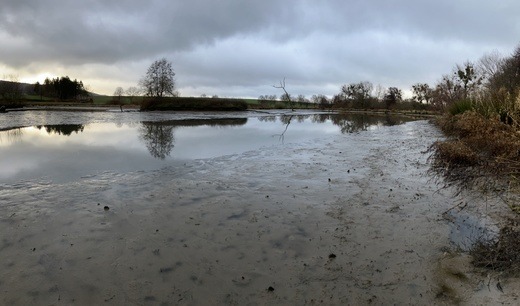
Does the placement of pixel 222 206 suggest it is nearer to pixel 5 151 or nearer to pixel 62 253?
pixel 62 253

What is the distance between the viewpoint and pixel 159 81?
2320 inches

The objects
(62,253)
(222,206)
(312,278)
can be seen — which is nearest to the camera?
(312,278)

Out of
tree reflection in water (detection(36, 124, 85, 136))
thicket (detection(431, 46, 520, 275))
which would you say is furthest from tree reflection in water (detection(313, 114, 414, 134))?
tree reflection in water (detection(36, 124, 85, 136))

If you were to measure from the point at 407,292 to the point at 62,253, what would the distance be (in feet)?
14.1

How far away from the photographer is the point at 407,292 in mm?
3719

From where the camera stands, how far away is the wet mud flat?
3711mm

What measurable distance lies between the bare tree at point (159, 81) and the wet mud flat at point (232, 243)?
53.1m

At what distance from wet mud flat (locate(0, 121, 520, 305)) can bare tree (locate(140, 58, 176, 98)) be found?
53072 millimetres

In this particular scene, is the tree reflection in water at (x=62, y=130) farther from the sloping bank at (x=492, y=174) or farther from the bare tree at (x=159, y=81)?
the bare tree at (x=159, y=81)

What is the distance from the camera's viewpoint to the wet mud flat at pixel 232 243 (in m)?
3.71

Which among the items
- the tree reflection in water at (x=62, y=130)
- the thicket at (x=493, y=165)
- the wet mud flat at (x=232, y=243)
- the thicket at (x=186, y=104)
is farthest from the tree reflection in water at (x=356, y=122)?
the wet mud flat at (x=232, y=243)

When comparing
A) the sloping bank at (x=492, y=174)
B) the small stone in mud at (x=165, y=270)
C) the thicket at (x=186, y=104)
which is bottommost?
the small stone in mud at (x=165, y=270)

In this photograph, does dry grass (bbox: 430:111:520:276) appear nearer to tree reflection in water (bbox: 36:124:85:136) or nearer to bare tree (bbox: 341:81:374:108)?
tree reflection in water (bbox: 36:124:85:136)

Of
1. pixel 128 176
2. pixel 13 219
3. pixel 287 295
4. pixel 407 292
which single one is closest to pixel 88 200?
pixel 13 219
